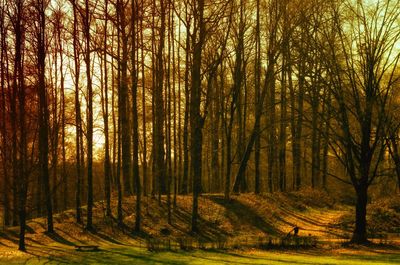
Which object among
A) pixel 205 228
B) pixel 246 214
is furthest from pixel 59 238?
pixel 246 214

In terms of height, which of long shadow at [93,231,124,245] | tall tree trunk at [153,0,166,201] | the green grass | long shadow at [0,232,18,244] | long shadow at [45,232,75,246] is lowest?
long shadow at [0,232,18,244]

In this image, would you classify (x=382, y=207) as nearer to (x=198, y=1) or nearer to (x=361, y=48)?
(x=361, y=48)

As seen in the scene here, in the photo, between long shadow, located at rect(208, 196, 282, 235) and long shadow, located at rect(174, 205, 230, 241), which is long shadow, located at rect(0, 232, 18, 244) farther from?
long shadow, located at rect(208, 196, 282, 235)

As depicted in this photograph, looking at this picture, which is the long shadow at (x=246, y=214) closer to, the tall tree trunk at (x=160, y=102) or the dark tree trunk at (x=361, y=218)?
the tall tree trunk at (x=160, y=102)

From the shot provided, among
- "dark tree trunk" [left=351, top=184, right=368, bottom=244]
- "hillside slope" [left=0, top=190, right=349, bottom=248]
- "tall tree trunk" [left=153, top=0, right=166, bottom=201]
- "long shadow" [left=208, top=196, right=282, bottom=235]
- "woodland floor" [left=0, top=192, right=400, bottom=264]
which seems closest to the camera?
"woodland floor" [left=0, top=192, right=400, bottom=264]

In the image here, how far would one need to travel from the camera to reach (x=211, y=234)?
21.5 m

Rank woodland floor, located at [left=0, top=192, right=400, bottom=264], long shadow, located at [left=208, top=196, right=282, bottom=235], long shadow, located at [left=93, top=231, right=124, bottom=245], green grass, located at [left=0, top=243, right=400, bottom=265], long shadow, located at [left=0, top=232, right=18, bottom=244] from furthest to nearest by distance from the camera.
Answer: long shadow, located at [left=208, top=196, right=282, bottom=235]
long shadow, located at [left=0, top=232, right=18, bottom=244]
long shadow, located at [left=93, top=231, right=124, bottom=245]
woodland floor, located at [left=0, top=192, right=400, bottom=264]
green grass, located at [left=0, top=243, right=400, bottom=265]

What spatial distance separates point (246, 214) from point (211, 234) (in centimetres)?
403

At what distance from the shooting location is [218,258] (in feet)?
47.8

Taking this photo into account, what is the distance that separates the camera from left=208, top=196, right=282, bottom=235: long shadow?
77.8ft

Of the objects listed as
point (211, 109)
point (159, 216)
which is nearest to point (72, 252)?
point (159, 216)

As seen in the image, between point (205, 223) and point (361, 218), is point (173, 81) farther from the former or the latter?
point (361, 218)

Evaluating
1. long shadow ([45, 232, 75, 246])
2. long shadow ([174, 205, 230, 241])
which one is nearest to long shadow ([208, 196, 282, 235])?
long shadow ([174, 205, 230, 241])

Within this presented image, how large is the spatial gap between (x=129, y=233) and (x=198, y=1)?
10597 millimetres
